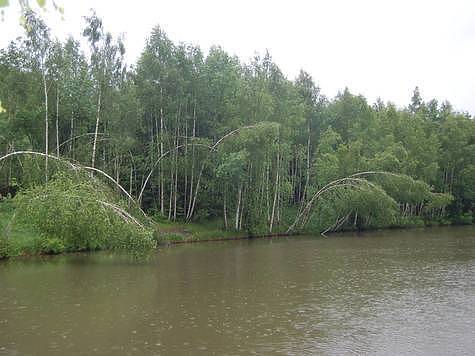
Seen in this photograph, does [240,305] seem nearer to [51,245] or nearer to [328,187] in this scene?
[51,245]

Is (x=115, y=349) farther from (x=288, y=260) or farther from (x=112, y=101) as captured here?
(x=112, y=101)

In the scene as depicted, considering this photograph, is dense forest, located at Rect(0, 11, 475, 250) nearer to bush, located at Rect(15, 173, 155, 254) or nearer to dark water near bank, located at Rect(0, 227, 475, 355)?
bush, located at Rect(15, 173, 155, 254)

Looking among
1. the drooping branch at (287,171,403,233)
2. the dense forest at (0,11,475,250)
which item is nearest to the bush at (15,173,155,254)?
the dense forest at (0,11,475,250)

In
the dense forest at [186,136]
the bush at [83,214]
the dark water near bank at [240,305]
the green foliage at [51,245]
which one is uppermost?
the dense forest at [186,136]

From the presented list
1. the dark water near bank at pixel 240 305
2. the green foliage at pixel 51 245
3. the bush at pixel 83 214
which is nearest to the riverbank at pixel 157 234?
the green foliage at pixel 51 245

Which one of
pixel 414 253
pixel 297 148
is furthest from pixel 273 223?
pixel 414 253

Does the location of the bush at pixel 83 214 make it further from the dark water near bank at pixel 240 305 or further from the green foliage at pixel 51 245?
the green foliage at pixel 51 245

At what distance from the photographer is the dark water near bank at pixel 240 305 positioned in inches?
406

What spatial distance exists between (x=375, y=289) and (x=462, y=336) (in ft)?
17.5

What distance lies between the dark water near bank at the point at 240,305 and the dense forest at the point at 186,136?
10874 mm

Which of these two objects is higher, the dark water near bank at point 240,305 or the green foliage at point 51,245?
the green foliage at point 51,245

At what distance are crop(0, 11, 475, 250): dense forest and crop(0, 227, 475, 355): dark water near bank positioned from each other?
428 inches

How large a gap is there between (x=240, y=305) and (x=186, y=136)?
22.7 m

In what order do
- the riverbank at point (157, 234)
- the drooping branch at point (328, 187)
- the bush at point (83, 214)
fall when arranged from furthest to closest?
the drooping branch at point (328, 187) → the riverbank at point (157, 234) → the bush at point (83, 214)
